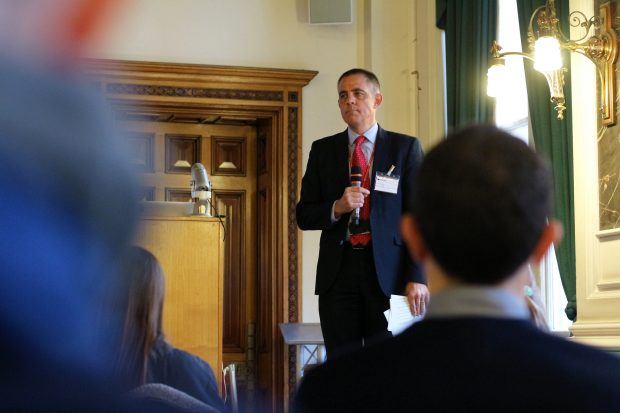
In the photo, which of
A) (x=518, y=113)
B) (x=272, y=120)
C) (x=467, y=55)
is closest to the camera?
(x=518, y=113)

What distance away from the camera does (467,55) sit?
6191 millimetres

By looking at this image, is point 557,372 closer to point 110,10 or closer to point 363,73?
point 110,10

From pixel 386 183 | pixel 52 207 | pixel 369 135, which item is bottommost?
pixel 52 207

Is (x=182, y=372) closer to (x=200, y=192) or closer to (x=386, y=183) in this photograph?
(x=386, y=183)

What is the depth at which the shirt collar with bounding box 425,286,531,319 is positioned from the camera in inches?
31.3

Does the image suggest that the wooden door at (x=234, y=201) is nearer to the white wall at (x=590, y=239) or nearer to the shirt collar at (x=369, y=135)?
the white wall at (x=590, y=239)

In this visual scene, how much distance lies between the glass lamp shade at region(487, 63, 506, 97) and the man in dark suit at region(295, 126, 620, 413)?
4.11 meters

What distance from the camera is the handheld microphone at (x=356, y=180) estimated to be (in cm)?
354

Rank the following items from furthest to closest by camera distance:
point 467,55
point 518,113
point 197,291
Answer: point 467,55
point 518,113
point 197,291

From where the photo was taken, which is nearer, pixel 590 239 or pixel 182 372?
pixel 182 372

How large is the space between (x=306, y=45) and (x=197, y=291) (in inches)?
143

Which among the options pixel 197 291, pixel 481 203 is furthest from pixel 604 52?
pixel 481 203

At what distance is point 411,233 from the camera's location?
0.90m

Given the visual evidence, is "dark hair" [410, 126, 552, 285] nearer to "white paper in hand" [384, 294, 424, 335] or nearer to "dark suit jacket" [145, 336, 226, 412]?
"dark suit jacket" [145, 336, 226, 412]
